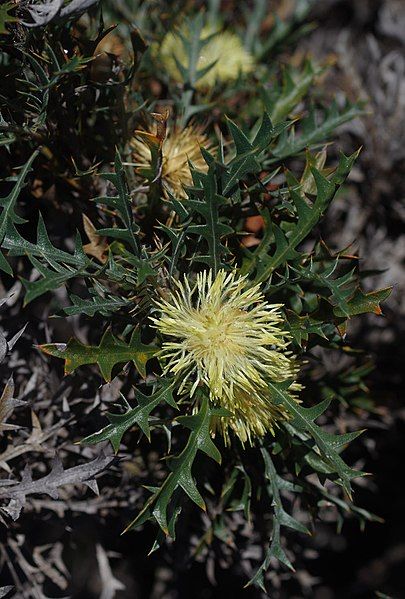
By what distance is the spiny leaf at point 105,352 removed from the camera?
945 mm

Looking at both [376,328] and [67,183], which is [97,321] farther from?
[376,328]

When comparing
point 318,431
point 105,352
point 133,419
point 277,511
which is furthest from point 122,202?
point 277,511

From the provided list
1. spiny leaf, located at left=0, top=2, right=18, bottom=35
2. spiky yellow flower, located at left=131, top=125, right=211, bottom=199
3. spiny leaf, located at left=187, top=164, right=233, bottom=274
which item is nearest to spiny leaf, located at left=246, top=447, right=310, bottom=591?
spiny leaf, located at left=187, top=164, right=233, bottom=274

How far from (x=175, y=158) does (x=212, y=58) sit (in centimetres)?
48

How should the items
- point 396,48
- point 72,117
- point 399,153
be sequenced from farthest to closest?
1. point 396,48
2. point 399,153
3. point 72,117

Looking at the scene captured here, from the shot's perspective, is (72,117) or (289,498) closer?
(72,117)

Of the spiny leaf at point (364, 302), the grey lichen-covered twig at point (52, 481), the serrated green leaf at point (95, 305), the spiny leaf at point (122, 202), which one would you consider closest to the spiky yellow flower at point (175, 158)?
the spiny leaf at point (122, 202)

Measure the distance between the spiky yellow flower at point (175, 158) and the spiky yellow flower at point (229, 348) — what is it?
0.22 m

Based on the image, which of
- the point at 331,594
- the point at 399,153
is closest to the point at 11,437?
the point at 399,153

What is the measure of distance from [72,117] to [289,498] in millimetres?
909

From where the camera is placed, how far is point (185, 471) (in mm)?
A: 974

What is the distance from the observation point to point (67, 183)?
122 cm

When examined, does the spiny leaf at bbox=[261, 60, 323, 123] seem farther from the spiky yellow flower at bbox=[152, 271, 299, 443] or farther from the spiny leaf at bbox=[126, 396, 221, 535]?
the spiny leaf at bbox=[126, 396, 221, 535]

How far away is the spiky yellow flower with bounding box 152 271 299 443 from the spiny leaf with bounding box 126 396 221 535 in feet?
0.15
